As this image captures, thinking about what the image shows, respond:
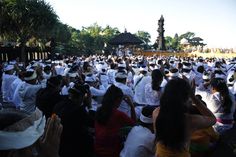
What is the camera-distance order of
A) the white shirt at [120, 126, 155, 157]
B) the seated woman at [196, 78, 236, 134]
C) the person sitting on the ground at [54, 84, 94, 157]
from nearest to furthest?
1. the white shirt at [120, 126, 155, 157]
2. the person sitting on the ground at [54, 84, 94, 157]
3. the seated woman at [196, 78, 236, 134]

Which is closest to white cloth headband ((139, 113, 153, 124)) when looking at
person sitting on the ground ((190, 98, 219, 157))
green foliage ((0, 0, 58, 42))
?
person sitting on the ground ((190, 98, 219, 157))

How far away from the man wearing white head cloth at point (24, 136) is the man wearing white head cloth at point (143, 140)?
5.48 ft

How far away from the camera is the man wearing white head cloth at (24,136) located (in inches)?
79.7

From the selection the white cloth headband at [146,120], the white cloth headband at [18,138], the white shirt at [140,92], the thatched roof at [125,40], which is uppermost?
the thatched roof at [125,40]

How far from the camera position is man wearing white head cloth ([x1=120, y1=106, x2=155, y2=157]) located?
3.83 m

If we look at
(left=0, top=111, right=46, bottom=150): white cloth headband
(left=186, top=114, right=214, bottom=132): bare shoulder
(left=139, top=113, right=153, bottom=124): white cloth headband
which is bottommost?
(left=139, top=113, right=153, bottom=124): white cloth headband

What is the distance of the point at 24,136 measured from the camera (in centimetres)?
206

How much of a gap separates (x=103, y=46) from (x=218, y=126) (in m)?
61.5

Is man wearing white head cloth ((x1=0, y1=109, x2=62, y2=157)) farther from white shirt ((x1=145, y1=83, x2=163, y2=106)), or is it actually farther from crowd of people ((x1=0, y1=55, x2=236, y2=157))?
white shirt ((x1=145, y1=83, x2=163, y2=106))

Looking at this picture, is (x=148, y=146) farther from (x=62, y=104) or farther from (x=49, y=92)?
(x=49, y=92)

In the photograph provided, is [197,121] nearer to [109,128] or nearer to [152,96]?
[109,128]

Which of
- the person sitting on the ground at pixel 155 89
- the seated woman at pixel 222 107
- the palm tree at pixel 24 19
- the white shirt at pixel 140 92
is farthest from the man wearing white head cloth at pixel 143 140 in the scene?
the palm tree at pixel 24 19

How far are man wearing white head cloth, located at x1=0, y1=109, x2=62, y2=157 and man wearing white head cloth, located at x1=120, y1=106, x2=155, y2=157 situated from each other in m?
1.67

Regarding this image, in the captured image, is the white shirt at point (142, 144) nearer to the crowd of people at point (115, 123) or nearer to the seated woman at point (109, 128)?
the crowd of people at point (115, 123)
